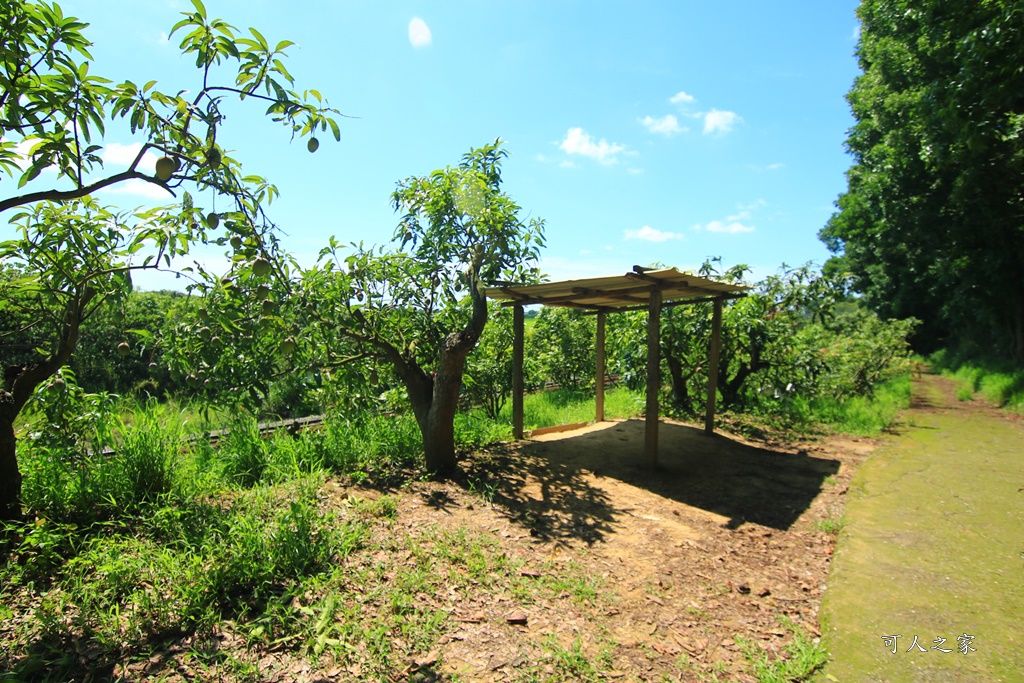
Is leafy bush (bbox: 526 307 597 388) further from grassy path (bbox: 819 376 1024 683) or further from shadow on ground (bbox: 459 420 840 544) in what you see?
grassy path (bbox: 819 376 1024 683)

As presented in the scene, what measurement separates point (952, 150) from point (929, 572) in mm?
8539

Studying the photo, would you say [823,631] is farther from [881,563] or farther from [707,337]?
[707,337]

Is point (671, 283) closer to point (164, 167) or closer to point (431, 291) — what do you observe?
point (431, 291)

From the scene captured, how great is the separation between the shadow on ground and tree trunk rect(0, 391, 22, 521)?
2.99 m

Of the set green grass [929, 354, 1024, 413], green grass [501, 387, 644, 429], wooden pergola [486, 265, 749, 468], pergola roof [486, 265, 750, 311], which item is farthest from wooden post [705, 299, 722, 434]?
green grass [929, 354, 1024, 413]

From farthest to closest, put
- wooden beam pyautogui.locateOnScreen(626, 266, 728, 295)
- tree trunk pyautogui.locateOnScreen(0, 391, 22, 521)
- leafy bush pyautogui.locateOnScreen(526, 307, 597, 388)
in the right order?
leafy bush pyautogui.locateOnScreen(526, 307, 597, 388), wooden beam pyautogui.locateOnScreen(626, 266, 728, 295), tree trunk pyautogui.locateOnScreen(0, 391, 22, 521)

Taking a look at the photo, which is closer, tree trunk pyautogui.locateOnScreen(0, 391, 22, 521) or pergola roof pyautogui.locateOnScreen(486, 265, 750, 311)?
tree trunk pyautogui.locateOnScreen(0, 391, 22, 521)

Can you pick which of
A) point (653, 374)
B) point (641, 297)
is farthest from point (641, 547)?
point (641, 297)

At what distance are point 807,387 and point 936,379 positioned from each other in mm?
12208

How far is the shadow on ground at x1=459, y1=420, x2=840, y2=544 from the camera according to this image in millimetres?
4582

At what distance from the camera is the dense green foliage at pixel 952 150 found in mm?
7266

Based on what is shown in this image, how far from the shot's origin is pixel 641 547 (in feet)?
13.3

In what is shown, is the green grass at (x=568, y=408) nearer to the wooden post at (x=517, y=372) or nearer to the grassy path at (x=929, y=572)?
the wooden post at (x=517, y=372)

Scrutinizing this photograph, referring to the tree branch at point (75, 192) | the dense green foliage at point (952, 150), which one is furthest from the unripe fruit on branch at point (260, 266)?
the dense green foliage at point (952, 150)
